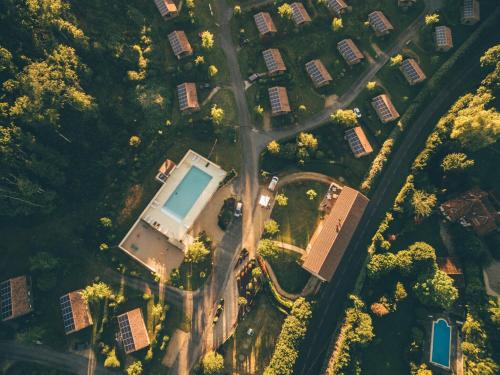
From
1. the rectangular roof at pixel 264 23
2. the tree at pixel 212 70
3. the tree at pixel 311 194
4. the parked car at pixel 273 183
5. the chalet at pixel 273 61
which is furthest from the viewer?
the rectangular roof at pixel 264 23

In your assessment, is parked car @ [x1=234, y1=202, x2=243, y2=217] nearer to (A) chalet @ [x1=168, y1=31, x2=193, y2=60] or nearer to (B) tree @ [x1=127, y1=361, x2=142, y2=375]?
(B) tree @ [x1=127, y1=361, x2=142, y2=375]

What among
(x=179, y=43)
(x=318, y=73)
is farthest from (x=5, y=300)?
(x=318, y=73)

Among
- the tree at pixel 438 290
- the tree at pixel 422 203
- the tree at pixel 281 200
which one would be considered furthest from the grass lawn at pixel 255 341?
the tree at pixel 422 203

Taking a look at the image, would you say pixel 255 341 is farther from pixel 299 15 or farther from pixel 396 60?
pixel 299 15

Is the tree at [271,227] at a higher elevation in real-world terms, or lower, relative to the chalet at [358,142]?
lower

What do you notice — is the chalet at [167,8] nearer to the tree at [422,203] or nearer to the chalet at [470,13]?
the tree at [422,203]

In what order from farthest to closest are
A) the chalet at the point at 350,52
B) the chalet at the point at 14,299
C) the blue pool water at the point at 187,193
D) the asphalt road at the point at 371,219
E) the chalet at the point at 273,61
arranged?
the chalet at the point at 350,52
the chalet at the point at 273,61
the blue pool water at the point at 187,193
the asphalt road at the point at 371,219
the chalet at the point at 14,299

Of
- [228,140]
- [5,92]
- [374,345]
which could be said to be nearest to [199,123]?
[228,140]
